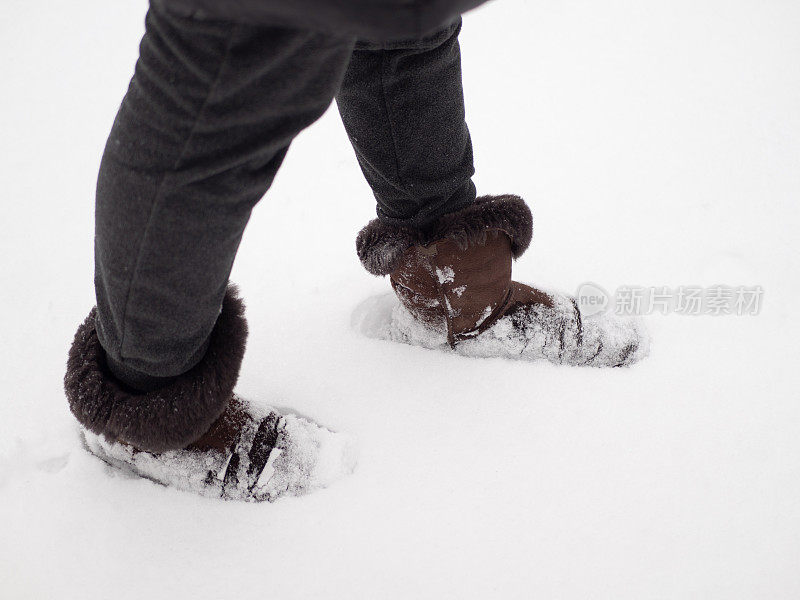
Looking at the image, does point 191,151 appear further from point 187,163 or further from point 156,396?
point 156,396

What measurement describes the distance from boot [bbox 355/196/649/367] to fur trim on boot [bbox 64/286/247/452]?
28cm

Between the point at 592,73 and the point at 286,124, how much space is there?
1403 millimetres

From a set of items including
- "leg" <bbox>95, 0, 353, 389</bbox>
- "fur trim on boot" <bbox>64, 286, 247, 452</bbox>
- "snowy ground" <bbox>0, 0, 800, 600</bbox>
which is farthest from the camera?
"snowy ground" <bbox>0, 0, 800, 600</bbox>

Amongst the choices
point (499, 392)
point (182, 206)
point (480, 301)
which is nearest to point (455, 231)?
point (480, 301)

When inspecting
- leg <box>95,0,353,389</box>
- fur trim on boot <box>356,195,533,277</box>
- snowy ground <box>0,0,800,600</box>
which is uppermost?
leg <box>95,0,353,389</box>

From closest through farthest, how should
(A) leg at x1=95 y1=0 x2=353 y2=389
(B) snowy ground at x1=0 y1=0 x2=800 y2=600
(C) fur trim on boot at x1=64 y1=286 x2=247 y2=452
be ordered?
1. (A) leg at x1=95 y1=0 x2=353 y2=389
2. (C) fur trim on boot at x1=64 y1=286 x2=247 y2=452
3. (B) snowy ground at x1=0 y1=0 x2=800 y2=600

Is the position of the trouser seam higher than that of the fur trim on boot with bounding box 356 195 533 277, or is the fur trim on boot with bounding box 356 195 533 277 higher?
the trouser seam

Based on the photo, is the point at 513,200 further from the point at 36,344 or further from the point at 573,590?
the point at 36,344

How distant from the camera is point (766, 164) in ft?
4.17

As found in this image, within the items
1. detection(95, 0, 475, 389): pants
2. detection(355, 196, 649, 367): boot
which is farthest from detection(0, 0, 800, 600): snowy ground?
detection(95, 0, 475, 389): pants

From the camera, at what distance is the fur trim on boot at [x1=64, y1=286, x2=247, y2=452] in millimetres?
600

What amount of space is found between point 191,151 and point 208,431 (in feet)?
1.38

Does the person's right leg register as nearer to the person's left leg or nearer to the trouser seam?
the person's left leg

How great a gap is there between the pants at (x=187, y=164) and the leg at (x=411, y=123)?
5cm
